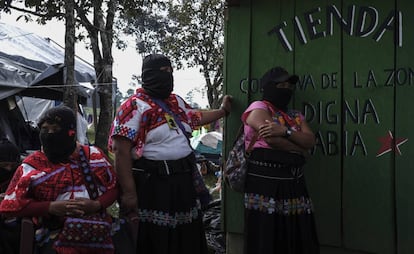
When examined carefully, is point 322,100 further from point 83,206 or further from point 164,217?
point 83,206

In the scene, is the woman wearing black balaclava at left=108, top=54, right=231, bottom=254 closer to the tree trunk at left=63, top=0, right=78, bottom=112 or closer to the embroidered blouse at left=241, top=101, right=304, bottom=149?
the embroidered blouse at left=241, top=101, right=304, bottom=149

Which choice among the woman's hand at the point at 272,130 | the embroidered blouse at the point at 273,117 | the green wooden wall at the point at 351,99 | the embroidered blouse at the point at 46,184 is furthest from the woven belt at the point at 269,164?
the embroidered blouse at the point at 46,184

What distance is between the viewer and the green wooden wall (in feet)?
9.61

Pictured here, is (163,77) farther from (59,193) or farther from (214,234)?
(214,234)

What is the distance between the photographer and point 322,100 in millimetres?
3209

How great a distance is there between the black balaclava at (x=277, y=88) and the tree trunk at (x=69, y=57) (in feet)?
14.5

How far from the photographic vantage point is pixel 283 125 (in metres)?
2.92

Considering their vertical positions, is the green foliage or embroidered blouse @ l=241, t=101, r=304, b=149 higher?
the green foliage

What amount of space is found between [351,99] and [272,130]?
2.43 feet

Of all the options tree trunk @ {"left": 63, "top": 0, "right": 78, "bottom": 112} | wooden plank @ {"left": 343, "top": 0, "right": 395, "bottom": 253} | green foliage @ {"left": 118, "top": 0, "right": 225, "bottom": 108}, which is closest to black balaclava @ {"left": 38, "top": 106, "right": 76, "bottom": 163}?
wooden plank @ {"left": 343, "top": 0, "right": 395, "bottom": 253}

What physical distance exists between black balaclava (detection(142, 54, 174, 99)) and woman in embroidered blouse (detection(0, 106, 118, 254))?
1.82ft

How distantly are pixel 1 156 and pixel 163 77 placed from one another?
4.63ft

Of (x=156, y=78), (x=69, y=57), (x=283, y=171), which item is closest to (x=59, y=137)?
(x=156, y=78)

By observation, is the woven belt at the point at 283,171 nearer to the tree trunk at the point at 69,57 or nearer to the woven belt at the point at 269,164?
the woven belt at the point at 269,164
